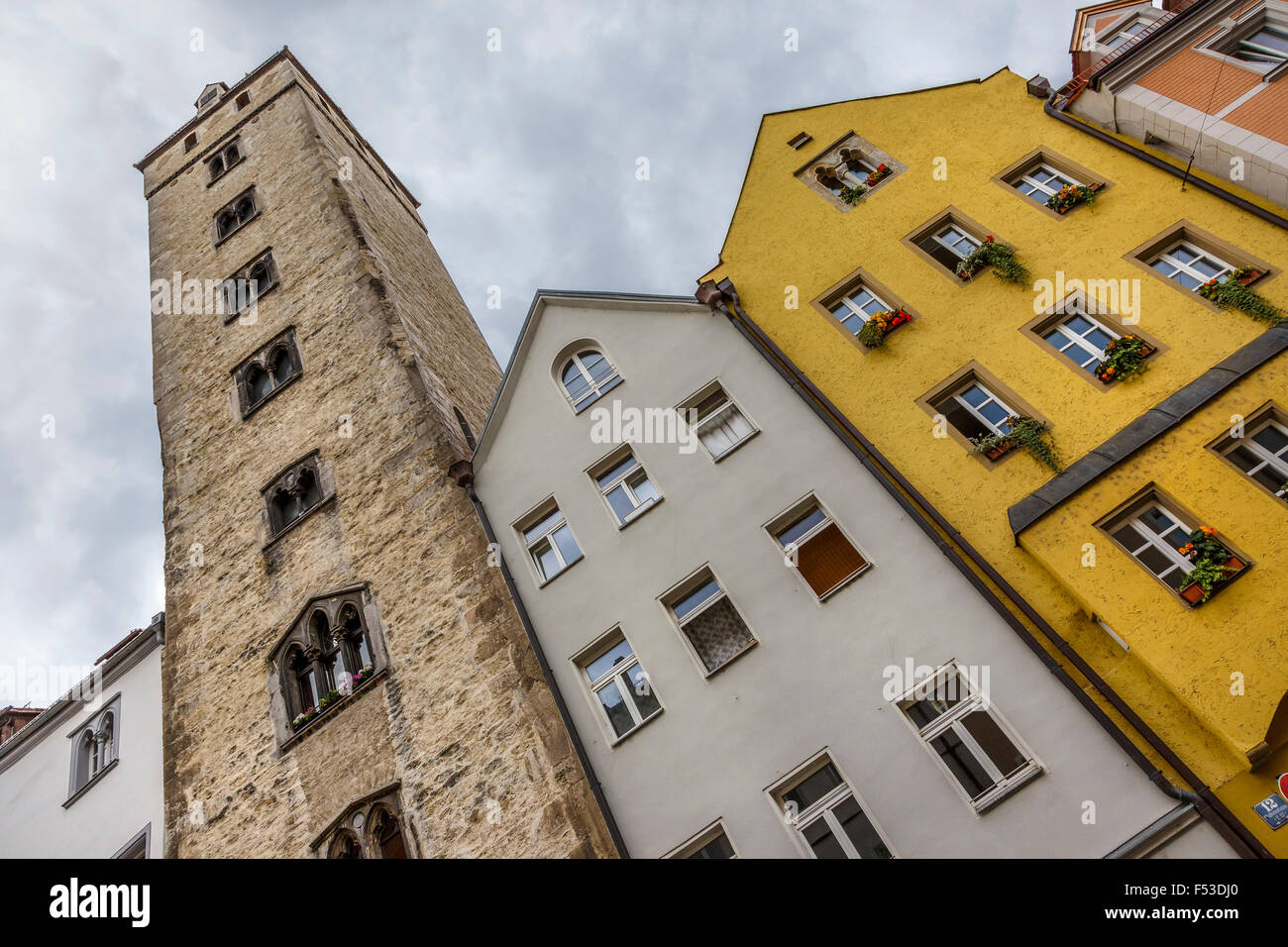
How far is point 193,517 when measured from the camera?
67.7 feet

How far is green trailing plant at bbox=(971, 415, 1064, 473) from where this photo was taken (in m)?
12.0

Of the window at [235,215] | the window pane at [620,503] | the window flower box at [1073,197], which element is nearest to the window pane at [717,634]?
the window pane at [620,503]

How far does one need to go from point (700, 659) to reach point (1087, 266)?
742 centimetres

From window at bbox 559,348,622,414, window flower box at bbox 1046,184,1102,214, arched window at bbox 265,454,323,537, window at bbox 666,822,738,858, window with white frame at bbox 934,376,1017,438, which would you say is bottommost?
window at bbox 666,822,738,858

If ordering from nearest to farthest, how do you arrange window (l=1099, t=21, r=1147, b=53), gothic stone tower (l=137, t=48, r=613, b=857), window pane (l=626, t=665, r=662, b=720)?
window pane (l=626, t=665, r=662, b=720) → gothic stone tower (l=137, t=48, r=613, b=857) → window (l=1099, t=21, r=1147, b=53)

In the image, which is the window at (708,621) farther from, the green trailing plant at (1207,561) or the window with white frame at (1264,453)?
the window with white frame at (1264,453)

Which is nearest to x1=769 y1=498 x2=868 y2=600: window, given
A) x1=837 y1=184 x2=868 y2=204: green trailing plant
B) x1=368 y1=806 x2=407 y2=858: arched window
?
x1=837 y1=184 x2=868 y2=204: green trailing plant

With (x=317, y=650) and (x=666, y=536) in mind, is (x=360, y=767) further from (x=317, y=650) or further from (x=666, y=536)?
(x=666, y=536)

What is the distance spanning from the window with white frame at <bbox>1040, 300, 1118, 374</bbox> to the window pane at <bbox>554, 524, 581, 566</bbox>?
7.03 m

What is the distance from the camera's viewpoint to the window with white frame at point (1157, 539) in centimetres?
1050

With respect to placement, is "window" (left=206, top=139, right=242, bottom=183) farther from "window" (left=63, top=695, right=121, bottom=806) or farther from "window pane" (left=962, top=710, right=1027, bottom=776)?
"window pane" (left=962, top=710, right=1027, bottom=776)

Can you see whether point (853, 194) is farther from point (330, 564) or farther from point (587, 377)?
point (330, 564)

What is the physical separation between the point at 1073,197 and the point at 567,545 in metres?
8.82

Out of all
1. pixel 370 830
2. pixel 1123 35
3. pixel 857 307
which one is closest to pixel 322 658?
pixel 370 830
